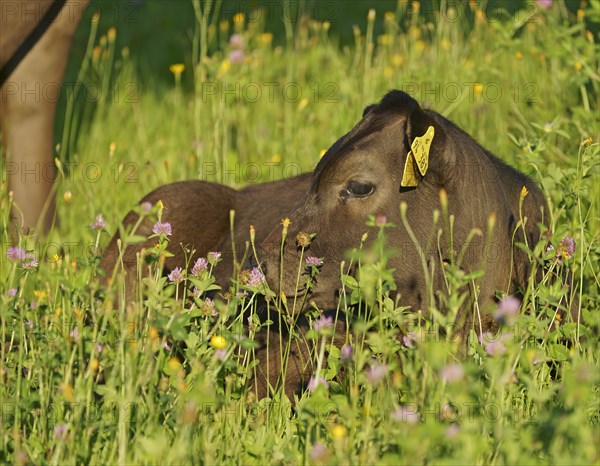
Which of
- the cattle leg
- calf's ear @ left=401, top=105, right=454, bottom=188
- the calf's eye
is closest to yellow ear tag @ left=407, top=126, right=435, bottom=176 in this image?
calf's ear @ left=401, top=105, right=454, bottom=188

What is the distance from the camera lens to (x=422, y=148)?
14.0ft

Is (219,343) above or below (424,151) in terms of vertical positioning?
below

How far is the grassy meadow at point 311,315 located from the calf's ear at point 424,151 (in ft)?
0.91

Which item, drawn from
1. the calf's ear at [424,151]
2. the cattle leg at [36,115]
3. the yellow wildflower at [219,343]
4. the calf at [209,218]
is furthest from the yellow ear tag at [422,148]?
the cattle leg at [36,115]

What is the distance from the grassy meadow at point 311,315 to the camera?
3.23 m

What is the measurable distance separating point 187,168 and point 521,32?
3.14 meters

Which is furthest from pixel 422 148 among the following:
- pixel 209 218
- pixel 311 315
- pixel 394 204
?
pixel 209 218

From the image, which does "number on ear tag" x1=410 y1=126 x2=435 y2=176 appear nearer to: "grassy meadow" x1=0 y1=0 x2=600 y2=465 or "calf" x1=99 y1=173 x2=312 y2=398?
"grassy meadow" x1=0 y1=0 x2=600 y2=465

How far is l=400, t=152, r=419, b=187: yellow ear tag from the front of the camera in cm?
432

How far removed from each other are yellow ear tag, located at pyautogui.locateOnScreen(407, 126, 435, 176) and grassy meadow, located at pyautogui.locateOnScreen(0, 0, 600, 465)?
346 millimetres

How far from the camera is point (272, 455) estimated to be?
344 centimetres

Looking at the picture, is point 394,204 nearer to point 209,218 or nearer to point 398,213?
point 398,213

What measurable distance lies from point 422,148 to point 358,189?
344 millimetres

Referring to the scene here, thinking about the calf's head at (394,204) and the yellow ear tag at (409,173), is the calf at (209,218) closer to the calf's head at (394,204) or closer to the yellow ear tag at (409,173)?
the calf's head at (394,204)
